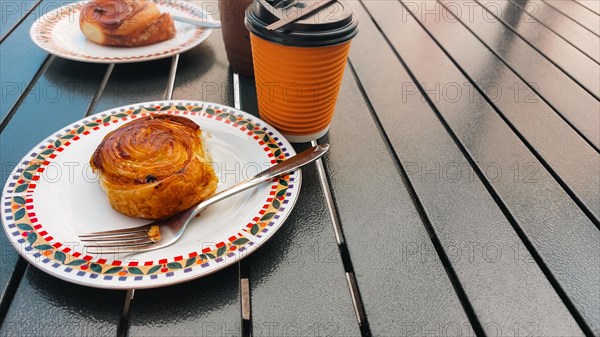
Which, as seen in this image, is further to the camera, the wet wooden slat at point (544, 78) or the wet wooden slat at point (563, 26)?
the wet wooden slat at point (563, 26)

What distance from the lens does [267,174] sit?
702mm

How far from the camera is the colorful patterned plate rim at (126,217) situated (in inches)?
21.6

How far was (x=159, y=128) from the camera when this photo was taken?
0.71m

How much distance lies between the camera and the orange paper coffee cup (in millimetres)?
698

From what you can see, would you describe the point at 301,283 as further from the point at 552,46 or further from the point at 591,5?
the point at 591,5

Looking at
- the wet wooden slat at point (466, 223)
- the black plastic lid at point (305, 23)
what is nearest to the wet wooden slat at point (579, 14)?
the wet wooden slat at point (466, 223)

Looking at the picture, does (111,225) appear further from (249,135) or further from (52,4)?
(52,4)

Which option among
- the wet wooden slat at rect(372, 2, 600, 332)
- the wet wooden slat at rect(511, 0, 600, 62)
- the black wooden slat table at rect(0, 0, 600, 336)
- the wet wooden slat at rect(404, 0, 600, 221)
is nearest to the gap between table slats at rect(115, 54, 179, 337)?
the black wooden slat table at rect(0, 0, 600, 336)

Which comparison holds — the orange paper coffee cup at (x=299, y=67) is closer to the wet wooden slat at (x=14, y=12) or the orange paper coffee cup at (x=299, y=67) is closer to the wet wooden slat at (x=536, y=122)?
the wet wooden slat at (x=536, y=122)

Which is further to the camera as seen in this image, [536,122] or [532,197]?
[536,122]

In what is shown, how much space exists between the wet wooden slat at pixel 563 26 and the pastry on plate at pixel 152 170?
46.5 inches

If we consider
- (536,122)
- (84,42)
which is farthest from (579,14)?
(84,42)

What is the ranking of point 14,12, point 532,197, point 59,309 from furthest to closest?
point 14,12 < point 532,197 < point 59,309

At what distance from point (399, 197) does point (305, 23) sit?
319 millimetres
